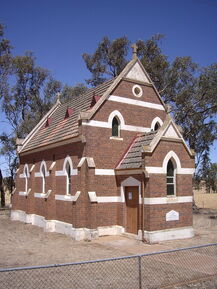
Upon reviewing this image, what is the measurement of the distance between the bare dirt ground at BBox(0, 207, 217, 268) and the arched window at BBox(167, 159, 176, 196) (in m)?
2.63

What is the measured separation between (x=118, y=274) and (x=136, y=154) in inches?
357

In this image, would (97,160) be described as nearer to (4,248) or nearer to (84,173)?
(84,173)

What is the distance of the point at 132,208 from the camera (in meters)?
17.8

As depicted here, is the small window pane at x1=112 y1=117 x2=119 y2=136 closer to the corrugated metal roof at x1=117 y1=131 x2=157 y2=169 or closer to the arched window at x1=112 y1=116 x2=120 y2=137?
the arched window at x1=112 y1=116 x2=120 y2=137

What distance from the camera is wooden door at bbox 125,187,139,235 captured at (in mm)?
17438

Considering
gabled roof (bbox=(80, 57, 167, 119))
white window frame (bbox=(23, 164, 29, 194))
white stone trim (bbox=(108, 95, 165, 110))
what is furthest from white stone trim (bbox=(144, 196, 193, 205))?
white window frame (bbox=(23, 164, 29, 194))

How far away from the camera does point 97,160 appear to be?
715 inches

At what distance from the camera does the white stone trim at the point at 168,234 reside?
15898 millimetres

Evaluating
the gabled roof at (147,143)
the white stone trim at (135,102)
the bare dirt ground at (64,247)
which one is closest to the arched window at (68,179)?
the bare dirt ground at (64,247)

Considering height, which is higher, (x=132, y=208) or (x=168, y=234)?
(x=132, y=208)

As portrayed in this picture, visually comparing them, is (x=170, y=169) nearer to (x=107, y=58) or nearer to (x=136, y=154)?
(x=136, y=154)

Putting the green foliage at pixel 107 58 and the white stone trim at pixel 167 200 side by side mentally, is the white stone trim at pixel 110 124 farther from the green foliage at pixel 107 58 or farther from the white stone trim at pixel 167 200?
the green foliage at pixel 107 58

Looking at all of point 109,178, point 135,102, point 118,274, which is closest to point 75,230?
point 109,178

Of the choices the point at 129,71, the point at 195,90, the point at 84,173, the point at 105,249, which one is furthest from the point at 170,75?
the point at 105,249
